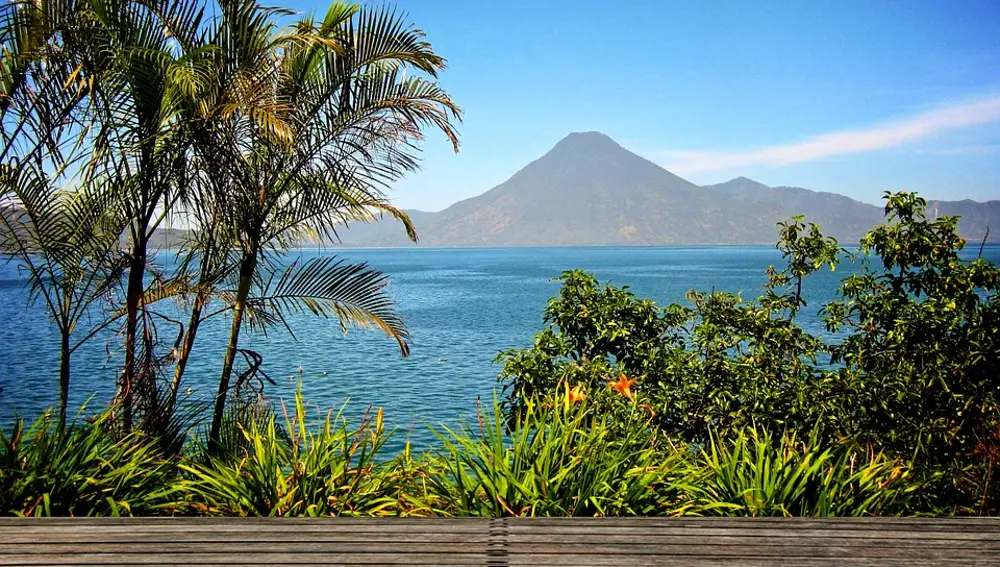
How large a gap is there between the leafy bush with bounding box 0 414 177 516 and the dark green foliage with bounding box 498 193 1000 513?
9.90 feet

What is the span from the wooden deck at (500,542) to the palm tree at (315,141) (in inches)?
151

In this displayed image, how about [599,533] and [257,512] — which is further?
[257,512]

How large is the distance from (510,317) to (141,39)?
1452 inches

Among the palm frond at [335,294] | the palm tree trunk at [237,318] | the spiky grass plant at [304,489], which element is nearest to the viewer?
the spiky grass plant at [304,489]

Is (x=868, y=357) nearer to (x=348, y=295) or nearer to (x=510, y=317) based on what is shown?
(x=348, y=295)

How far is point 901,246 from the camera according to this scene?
636 centimetres

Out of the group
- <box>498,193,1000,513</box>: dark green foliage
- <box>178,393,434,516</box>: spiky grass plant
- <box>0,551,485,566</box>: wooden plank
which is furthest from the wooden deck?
<box>498,193,1000,513</box>: dark green foliage

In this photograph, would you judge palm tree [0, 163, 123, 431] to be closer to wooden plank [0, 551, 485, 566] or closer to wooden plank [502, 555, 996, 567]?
wooden plank [0, 551, 485, 566]

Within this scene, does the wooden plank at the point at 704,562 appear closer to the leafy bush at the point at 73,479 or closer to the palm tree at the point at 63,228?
the leafy bush at the point at 73,479

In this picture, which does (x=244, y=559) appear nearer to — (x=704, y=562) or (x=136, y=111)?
(x=704, y=562)

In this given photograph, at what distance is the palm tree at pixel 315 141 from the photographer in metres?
5.88

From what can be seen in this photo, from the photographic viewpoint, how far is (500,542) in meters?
2.18

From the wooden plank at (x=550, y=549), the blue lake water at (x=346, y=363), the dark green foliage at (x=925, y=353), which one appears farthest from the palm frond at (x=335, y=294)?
the wooden plank at (x=550, y=549)

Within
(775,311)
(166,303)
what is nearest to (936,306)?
(775,311)
